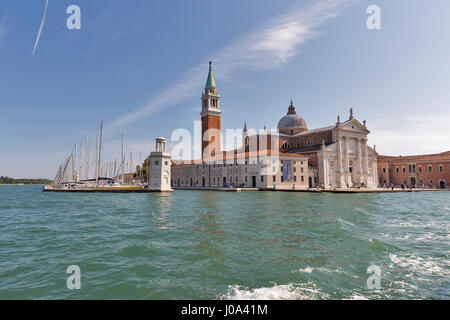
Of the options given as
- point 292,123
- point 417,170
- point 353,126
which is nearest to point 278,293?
point 353,126

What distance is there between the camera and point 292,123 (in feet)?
201

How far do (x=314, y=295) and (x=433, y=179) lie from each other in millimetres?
60107

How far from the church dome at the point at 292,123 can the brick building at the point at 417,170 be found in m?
19.4

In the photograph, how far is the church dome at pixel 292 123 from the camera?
199 ft

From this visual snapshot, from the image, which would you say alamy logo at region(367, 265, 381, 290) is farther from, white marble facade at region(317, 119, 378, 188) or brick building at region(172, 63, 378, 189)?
white marble facade at region(317, 119, 378, 188)

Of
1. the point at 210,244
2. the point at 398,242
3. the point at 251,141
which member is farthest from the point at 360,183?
the point at 210,244

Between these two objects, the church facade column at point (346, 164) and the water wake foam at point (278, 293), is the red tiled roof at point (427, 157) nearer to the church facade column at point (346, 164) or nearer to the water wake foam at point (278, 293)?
the church facade column at point (346, 164)

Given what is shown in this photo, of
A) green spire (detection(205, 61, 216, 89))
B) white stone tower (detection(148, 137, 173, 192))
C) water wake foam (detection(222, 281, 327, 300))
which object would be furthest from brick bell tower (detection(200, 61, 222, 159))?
water wake foam (detection(222, 281, 327, 300))

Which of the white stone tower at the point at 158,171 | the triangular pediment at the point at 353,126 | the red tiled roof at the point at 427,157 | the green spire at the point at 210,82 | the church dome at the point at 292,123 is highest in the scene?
the green spire at the point at 210,82

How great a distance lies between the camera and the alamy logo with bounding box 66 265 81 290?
469 cm

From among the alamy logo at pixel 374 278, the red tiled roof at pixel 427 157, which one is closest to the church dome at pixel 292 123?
the red tiled roof at pixel 427 157

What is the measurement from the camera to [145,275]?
16.8ft

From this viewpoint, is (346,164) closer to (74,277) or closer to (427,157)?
(427,157)
